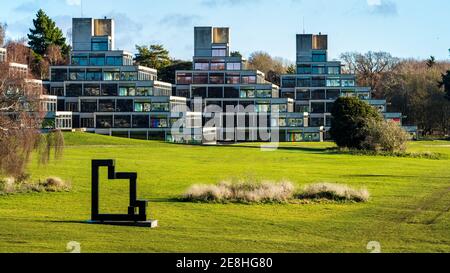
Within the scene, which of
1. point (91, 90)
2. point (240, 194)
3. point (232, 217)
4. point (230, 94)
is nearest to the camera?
point (232, 217)

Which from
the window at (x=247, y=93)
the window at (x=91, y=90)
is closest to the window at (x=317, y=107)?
the window at (x=247, y=93)

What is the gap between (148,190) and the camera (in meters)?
38.8

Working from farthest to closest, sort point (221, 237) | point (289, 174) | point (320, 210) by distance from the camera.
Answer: point (289, 174)
point (320, 210)
point (221, 237)

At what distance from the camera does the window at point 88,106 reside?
388ft

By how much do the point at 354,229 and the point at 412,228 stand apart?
1.86 meters

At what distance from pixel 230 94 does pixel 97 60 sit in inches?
908

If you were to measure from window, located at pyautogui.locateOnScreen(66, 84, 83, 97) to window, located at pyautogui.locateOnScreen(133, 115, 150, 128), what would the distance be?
33.1 ft

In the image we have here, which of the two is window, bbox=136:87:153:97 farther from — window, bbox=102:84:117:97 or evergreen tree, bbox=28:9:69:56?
evergreen tree, bbox=28:9:69:56

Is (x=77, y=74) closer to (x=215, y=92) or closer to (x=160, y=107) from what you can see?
(x=160, y=107)

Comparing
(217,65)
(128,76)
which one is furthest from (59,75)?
(217,65)

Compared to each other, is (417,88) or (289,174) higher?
(417,88)

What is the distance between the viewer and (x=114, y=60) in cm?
12556
